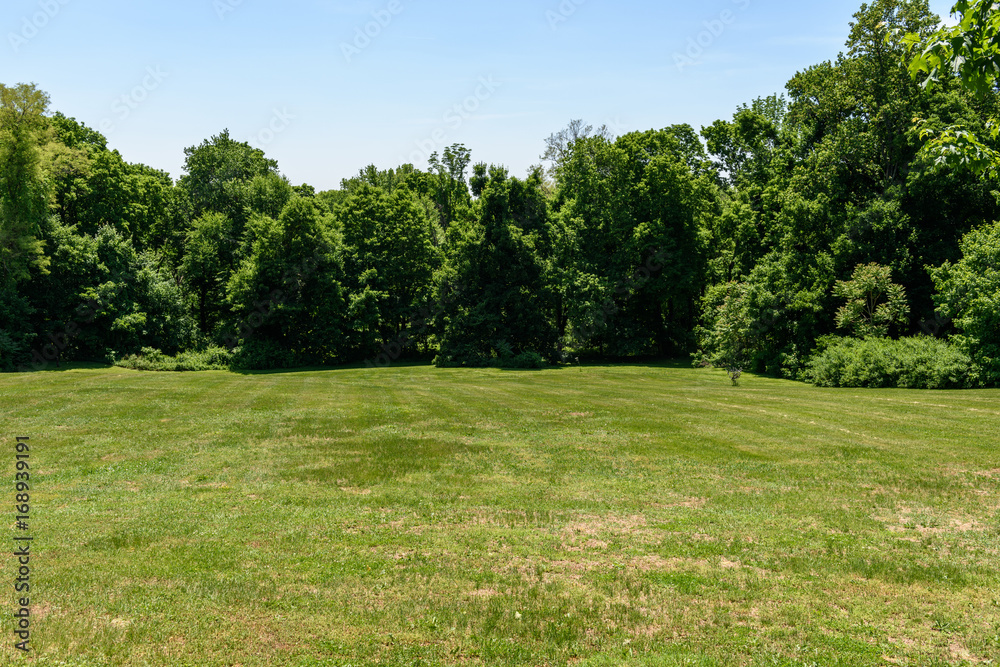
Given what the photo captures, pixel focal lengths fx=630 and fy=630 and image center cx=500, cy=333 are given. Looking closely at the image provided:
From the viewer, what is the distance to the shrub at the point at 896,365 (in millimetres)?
31797

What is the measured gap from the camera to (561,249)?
2215 inches

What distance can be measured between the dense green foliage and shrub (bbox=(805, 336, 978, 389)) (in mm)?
1352

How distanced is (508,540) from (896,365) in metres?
31.1

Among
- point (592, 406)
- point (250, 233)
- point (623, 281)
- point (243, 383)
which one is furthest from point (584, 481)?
point (250, 233)

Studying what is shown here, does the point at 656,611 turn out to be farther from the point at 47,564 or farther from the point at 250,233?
the point at 250,233

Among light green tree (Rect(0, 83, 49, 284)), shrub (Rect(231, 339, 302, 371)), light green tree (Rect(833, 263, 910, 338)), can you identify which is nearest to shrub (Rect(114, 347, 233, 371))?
shrub (Rect(231, 339, 302, 371))

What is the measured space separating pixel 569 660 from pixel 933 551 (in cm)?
668

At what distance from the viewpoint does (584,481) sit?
562 inches

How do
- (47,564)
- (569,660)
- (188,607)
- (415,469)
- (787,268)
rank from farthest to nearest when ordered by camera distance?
(787,268), (415,469), (47,564), (188,607), (569,660)

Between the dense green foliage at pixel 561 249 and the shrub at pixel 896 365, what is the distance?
4.44 feet

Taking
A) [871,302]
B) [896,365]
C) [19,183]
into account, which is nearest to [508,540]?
[896,365]

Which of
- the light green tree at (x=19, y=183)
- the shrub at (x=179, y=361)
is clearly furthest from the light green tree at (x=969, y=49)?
the light green tree at (x=19, y=183)

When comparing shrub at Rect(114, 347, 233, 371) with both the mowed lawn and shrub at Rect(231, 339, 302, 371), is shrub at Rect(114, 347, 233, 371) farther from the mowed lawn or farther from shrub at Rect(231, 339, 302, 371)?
the mowed lawn

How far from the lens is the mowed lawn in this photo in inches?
269
